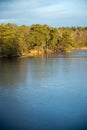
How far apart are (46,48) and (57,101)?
49.3 feet

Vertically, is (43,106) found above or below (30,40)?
below

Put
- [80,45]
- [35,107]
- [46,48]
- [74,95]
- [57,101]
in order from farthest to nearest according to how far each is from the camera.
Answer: [80,45]
[46,48]
[74,95]
[57,101]
[35,107]

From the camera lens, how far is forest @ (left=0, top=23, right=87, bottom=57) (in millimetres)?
14766

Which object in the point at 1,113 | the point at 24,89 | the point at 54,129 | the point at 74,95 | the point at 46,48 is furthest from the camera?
the point at 46,48

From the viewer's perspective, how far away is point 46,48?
1897cm

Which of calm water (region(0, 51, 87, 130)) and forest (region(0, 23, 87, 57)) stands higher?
forest (region(0, 23, 87, 57))

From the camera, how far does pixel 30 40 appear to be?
55.6 feet

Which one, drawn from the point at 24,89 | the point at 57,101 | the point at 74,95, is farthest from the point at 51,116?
the point at 24,89

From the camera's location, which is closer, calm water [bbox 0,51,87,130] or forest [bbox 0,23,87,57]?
calm water [bbox 0,51,87,130]

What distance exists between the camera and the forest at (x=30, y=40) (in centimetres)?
1477

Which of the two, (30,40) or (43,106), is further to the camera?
(30,40)

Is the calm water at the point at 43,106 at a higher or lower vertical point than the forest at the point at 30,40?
lower

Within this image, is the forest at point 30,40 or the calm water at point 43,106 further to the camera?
the forest at point 30,40

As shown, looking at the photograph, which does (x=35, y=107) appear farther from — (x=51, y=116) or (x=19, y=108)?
(x=51, y=116)
